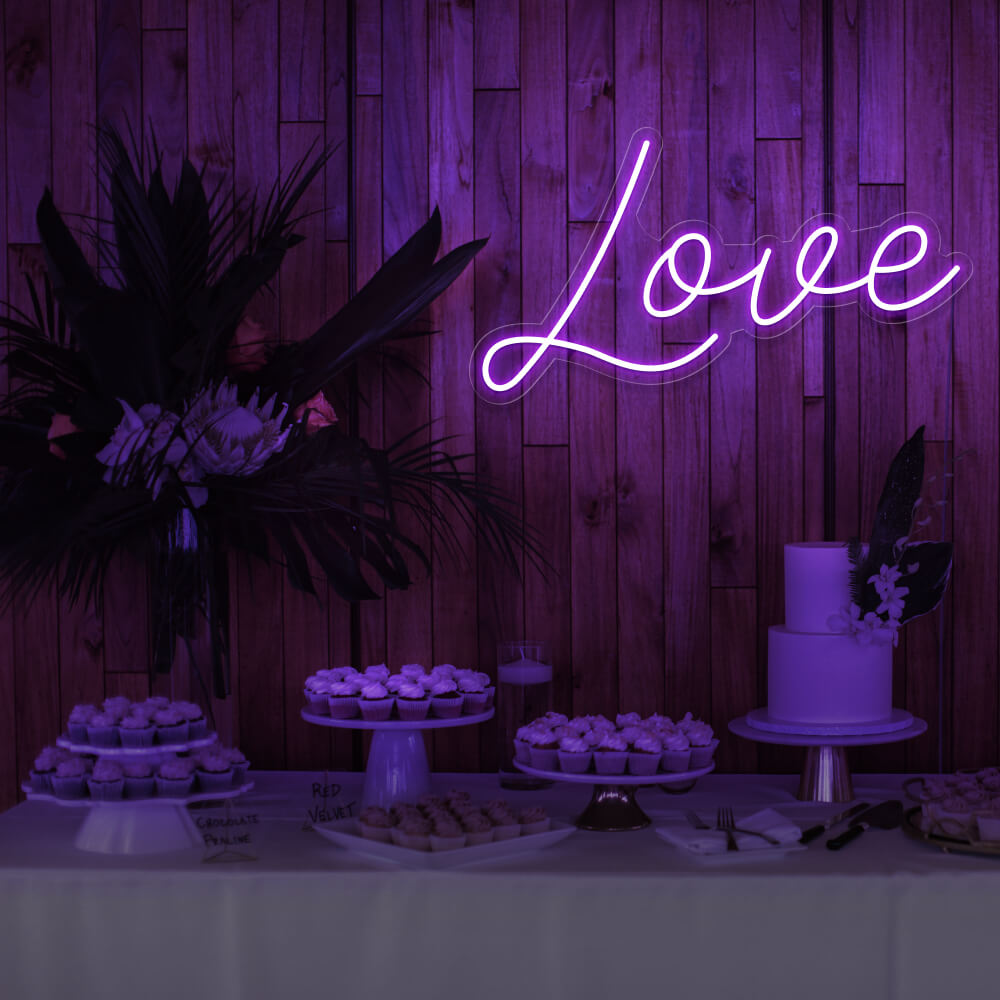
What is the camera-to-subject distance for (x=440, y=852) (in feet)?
5.32

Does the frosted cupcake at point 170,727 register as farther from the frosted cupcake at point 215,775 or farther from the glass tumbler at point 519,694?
the glass tumbler at point 519,694

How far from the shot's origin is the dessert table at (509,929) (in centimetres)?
156

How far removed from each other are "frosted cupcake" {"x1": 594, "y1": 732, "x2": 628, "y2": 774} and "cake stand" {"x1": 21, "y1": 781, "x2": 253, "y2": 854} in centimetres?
60

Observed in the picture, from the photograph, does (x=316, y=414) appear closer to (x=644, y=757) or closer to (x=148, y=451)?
(x=148, y=451)

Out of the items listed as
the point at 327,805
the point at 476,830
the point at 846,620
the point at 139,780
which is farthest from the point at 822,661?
the point at 139,780

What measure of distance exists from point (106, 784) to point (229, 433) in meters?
0.61

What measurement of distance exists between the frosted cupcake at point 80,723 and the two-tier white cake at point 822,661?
4.09 feet

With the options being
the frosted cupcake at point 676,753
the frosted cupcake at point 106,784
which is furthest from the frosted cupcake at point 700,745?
the frosted cupcake at point 106,784

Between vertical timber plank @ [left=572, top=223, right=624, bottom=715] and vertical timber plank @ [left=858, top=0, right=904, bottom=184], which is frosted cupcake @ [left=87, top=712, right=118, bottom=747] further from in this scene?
vertical timber plank @ [left=858, top=0, right=904, bottom=184]

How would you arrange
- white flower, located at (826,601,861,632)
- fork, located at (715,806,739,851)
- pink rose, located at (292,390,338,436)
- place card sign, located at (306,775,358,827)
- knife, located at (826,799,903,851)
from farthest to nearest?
pink rose, located at (292,390,338,436), white flower, located at (826,601,861,632), place card sign, located at (306,775,358,827), knife, located at (826,799,903,851), fork, located at (715,806,739,851)

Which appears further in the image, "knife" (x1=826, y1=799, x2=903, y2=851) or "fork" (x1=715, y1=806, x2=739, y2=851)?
"knife" (x1=826, y1=799, x2=903, y2=851)

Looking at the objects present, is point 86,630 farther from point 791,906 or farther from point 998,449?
point 998,449

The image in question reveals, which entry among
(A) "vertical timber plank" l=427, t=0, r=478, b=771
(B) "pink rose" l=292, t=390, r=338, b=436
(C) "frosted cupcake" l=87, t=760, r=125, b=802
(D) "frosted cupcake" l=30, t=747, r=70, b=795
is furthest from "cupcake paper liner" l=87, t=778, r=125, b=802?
(A) "vertical timber plank" l=427, t=0, r=478, b=771

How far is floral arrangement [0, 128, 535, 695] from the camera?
1850 mm
